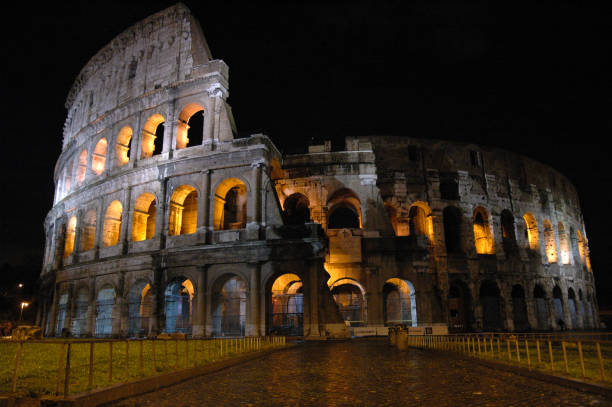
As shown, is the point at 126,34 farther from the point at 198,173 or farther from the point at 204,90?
the point at 198,173

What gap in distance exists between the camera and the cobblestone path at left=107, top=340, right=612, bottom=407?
584 cm

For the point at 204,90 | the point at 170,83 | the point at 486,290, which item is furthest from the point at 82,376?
the point at 486,290

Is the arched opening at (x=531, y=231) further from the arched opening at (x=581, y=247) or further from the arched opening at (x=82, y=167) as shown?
the arched opening at (x=82, y=167)

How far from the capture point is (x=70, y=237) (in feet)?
92.9

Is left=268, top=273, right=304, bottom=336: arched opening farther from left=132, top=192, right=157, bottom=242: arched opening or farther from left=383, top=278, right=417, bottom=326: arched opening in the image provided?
left=132, top=192, right=157, bottom=242: arched opening

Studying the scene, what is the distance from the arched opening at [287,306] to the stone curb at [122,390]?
11479 mm

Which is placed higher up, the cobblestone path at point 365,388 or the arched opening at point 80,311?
the arched opening at point 80,311

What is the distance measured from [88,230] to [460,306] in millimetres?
24260

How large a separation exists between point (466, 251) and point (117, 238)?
2185cm

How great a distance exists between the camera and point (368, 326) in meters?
21.3

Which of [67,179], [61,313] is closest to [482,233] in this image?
[61,313]

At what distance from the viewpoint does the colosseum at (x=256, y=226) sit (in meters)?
20.4

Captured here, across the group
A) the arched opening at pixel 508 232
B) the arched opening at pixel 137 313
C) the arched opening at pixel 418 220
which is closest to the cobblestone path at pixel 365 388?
the arched opening at pixel 137 313

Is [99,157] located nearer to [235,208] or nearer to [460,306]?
[235,208]
